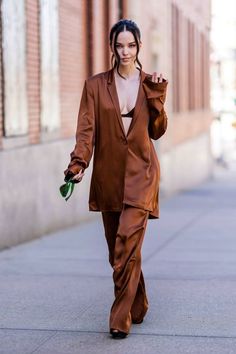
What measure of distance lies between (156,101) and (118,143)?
34 cm

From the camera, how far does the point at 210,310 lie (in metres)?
7.23

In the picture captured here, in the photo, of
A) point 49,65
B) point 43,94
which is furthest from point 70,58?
point 43,94

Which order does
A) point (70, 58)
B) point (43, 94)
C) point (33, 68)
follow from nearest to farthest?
point (33, 68)
point (43, 94)
point (70, 58)

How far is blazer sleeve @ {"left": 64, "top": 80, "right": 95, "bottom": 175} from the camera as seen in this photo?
6.39 m

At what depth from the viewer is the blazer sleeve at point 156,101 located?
638 cm

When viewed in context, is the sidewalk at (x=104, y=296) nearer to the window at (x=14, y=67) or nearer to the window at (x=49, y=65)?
the window at (x=14, y=67)

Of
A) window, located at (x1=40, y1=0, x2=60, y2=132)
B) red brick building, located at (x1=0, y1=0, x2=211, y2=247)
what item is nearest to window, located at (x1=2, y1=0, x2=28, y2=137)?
red brick building, located at (x1=0, y1=0, x2=211, y2=247)

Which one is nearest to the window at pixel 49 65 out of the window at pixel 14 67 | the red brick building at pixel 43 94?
the red brick building at pixel 43 94

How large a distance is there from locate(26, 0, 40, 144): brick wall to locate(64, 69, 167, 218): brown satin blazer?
19.6ft

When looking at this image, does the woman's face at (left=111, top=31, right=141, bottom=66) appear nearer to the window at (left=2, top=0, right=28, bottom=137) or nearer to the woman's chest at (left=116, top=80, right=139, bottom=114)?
the woman's chest at (left=116, top=80, right=139, bottom=114)

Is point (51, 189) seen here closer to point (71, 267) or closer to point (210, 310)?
point (71, 267)

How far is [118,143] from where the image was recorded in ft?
21.1

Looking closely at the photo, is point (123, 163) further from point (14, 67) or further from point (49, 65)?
point (49, 65)

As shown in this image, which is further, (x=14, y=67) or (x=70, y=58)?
(x=70, y=58)
